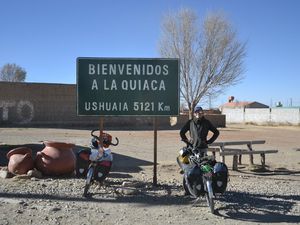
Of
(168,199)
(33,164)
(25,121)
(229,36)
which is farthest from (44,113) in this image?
(168,199)

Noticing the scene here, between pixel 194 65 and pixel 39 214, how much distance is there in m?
45.9

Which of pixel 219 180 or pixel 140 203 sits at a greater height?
pixel 219 180

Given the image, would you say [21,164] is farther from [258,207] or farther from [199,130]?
[258,207]

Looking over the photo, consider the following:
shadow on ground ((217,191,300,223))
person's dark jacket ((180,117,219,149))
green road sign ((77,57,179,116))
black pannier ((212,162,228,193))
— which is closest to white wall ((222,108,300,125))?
green road sign ((77,57,179,116))

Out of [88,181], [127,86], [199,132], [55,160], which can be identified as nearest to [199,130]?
[199,132]

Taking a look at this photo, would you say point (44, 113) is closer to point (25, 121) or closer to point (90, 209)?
point (25, 121)

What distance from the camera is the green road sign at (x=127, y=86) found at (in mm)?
9758

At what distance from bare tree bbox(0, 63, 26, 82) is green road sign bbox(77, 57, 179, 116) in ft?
251

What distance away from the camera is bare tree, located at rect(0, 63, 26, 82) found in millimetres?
83625

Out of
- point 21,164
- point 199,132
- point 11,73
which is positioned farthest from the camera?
point 11,73

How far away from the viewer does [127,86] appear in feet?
32.6

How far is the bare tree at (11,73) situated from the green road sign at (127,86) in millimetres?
76603

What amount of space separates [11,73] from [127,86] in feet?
256

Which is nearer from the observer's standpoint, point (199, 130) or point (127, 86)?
point (199, 130)
